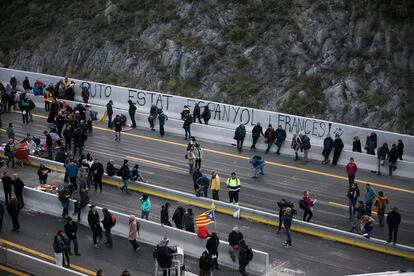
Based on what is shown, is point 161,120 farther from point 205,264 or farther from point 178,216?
point 205,264

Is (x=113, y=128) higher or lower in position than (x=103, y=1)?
lower

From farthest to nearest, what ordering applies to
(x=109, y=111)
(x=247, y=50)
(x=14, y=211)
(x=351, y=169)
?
(x=247, y=50) < (x=109, y=111) < (x=351, y=169) < (x=14, y=211)

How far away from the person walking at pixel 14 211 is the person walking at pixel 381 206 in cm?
1128

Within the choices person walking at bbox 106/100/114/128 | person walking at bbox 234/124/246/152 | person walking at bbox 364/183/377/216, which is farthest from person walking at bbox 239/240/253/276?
person walking at bbox 106/100/114/128

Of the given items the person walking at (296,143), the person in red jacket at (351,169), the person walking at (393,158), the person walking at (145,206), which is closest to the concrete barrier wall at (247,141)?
the person walking at (393,158)

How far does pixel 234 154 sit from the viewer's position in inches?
1228

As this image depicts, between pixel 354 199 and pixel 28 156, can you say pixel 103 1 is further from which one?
pixel 354 199

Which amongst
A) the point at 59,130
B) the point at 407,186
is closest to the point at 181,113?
the point at 59,130

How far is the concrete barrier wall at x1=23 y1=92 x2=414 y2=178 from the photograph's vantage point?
28.8 metres

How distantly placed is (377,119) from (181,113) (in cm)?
897

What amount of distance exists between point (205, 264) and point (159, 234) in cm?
322

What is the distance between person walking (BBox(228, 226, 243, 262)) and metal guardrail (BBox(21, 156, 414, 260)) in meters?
3.12

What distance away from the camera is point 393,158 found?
28500 mm

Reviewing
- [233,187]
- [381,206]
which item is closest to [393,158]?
[381,206]
